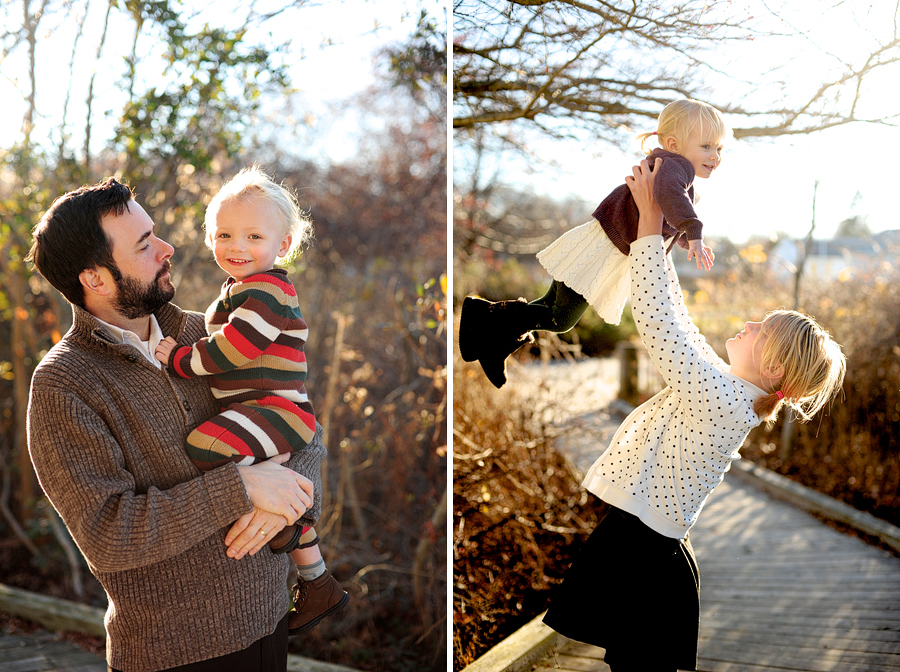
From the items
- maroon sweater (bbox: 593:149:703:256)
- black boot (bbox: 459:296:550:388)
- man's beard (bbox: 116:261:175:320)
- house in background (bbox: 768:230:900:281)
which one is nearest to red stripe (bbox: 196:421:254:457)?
man's beard (bbox: 116:261:175:320)

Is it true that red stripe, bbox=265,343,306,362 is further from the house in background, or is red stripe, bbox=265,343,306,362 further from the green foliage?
the house in background

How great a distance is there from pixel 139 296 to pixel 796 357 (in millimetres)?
1598

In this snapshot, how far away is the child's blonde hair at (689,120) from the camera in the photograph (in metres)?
1.73

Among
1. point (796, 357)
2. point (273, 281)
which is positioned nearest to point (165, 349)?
point (273, 281)

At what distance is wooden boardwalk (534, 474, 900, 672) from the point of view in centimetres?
256

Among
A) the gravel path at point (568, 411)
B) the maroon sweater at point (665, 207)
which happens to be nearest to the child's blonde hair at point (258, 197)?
the maroon sweater at point (665, 207)

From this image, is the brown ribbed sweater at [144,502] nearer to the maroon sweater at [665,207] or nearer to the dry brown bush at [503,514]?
the maroon sweater at [665,207]

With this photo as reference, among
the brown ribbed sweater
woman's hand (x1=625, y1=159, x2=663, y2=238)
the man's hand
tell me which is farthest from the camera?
woman's hand (x1=625, y1=159, x2=663, y2=238)

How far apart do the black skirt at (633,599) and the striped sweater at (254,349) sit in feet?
2.71

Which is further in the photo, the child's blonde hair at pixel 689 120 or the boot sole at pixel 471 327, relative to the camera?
the boot sole at pixel 471 327

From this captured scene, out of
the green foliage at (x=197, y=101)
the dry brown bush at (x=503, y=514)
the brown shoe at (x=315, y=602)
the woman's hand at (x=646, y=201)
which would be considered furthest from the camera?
the green foliage at (x=197, y=101)

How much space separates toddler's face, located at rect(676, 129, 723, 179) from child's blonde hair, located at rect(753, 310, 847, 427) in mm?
407

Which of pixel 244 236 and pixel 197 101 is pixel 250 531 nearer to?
pixel 244 236

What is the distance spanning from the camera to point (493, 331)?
2057mm
